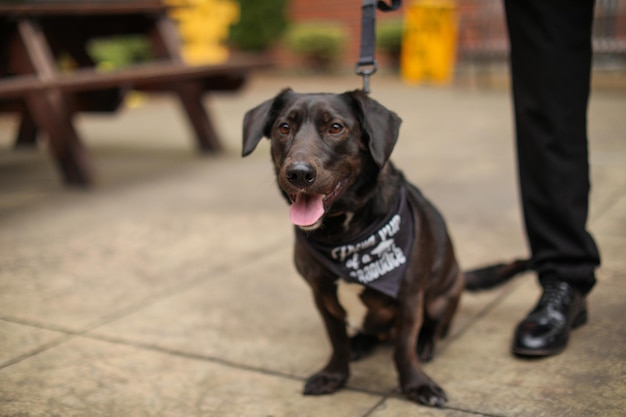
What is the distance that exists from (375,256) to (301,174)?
38 centimetres

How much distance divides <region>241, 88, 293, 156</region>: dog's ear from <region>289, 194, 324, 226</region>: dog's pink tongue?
294 mm

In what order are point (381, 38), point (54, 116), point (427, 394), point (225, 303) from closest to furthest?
point (427, 394), point (225, 303), point (54, 116), point (381, 38)

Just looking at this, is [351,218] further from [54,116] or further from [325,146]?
[54,116]

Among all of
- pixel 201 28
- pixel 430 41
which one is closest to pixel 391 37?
pixel 430 41

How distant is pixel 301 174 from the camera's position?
2.14m

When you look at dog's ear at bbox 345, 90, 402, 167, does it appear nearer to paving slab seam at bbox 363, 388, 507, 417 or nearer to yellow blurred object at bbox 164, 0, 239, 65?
paving slab seam at bbox 363, 388, 507, 417

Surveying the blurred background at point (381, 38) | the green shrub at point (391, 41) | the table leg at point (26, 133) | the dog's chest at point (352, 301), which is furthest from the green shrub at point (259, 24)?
the dog's chest at point (352, 301)

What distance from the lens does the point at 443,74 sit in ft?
40.1

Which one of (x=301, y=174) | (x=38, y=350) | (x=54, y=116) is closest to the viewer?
(x=301, y=174)

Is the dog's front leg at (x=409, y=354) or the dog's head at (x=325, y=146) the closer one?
the dog's head at (x=325, y=146)

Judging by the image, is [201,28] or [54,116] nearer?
[54,116]

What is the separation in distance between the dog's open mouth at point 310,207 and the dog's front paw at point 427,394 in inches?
24.6

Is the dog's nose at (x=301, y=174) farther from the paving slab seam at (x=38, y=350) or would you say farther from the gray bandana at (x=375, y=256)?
the paving slab seam at (x=38, y=350)

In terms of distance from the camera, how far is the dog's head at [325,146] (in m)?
2.18
